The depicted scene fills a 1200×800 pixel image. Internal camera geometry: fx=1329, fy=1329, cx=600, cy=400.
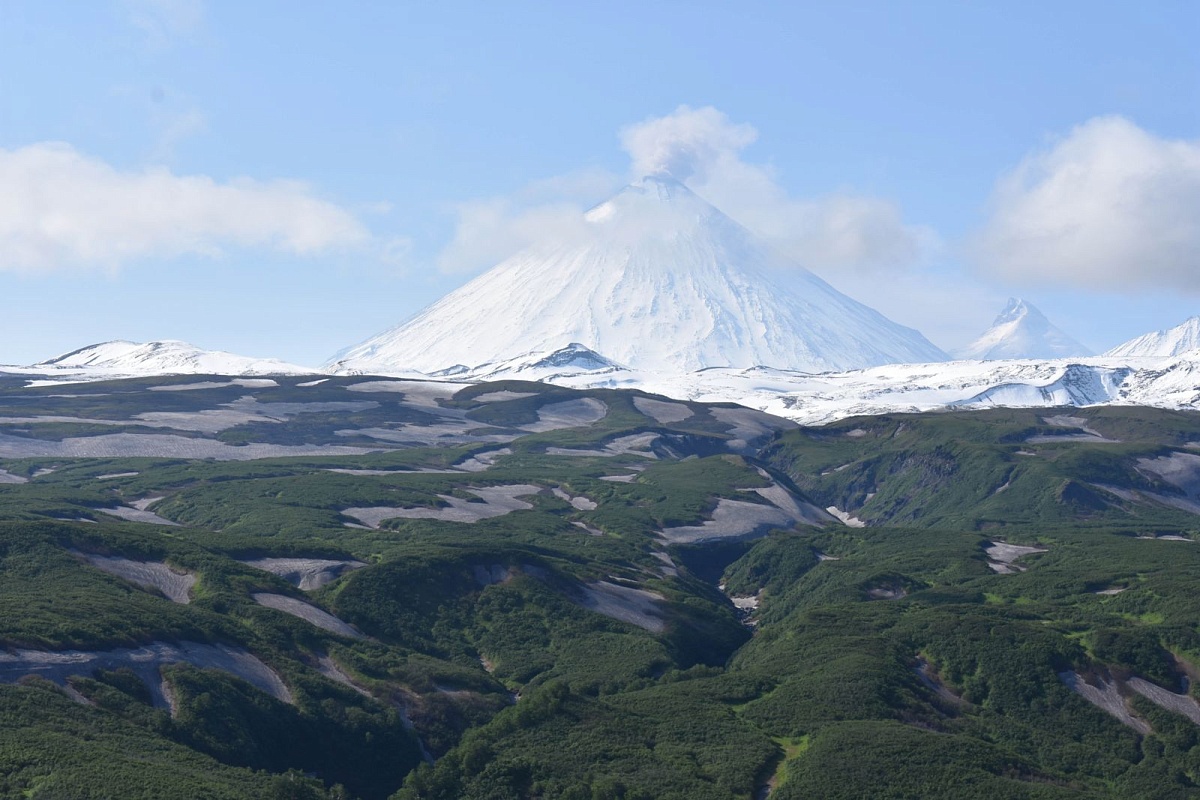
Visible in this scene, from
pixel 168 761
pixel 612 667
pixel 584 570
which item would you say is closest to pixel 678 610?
pixel 584 570

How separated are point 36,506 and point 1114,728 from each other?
11073cm

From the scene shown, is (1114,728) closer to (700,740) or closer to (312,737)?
(700,740)

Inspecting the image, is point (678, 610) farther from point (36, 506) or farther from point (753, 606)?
point (36, 506)

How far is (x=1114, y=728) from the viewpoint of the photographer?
88.3 metres

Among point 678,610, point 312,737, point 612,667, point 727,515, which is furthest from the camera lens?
point 727,515

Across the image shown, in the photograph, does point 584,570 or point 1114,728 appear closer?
point 1114,728

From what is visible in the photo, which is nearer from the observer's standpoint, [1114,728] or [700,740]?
[700,740]

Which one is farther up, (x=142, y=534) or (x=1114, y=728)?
(x=142, y=534)

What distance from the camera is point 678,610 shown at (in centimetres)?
12356

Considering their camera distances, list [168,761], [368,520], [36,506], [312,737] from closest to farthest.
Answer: [168,761], [312,737], [36,506], [368,520]

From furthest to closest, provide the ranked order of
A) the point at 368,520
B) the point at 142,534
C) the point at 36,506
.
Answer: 1. the point at 368,520
2. the point at 36,506
3. the point at 142,534

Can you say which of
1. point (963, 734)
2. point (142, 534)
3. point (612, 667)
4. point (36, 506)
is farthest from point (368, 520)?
point (963, 734)

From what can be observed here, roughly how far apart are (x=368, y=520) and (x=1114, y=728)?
96.6 m

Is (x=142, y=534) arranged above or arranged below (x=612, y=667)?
above
